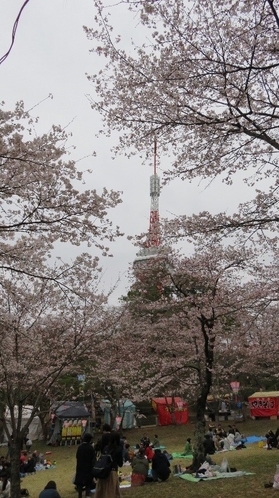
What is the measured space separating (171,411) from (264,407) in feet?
16.1

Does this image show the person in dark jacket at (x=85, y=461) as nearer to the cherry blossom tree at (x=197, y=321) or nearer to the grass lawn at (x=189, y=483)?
the grass lawn at (x=189, y=483)

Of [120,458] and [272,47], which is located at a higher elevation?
[272,47]

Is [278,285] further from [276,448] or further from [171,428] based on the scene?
[171,428]

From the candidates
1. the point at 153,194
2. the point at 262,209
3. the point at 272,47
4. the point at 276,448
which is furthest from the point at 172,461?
the point at 153,194

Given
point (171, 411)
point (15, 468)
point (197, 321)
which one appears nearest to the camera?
point (15, 468)

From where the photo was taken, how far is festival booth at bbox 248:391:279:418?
24.1 metres

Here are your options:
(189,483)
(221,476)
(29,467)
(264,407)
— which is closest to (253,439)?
(264,407)

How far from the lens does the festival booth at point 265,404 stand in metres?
24.1

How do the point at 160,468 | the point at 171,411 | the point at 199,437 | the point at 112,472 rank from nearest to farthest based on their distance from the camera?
1. the point at 112,472
2. the point at 160,468
3. the point at 199,437
4. the point at 171,411

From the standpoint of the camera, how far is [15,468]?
8570 millimetres

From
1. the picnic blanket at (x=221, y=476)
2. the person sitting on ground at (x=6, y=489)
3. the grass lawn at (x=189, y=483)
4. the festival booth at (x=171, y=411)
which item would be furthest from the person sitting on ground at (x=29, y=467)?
the festival booth at (x=171, y=411)

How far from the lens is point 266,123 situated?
6.19 meters

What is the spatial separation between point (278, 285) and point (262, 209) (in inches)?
206

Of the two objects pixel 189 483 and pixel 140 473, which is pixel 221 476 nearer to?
pixel 189 483
